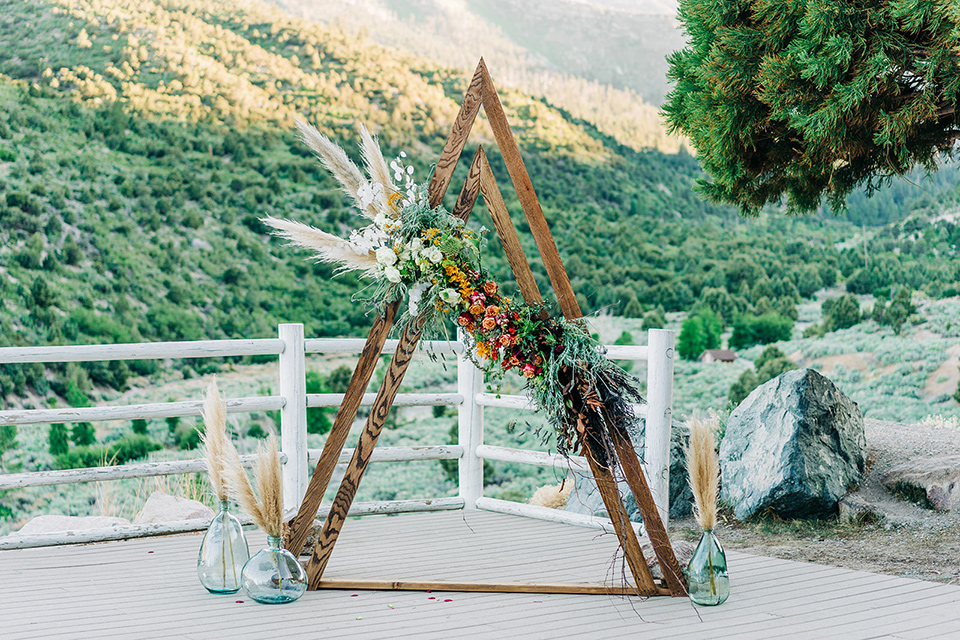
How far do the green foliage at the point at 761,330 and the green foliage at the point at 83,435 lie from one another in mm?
11816

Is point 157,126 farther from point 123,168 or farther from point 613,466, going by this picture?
point 613,466

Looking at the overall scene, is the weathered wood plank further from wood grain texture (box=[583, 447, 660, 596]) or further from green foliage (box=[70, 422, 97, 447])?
green foliage (box=[70, 422, 97, 447])

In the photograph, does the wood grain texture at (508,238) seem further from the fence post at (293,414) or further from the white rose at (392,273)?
the fence post at (293,414)

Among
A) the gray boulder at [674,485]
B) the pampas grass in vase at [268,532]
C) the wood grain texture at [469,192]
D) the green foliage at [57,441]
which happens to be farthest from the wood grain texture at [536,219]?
the green foliage at [57,441]

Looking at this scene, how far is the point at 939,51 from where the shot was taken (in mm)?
3904

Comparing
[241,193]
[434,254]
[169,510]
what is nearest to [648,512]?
[434,254]

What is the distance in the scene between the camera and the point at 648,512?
3.42 meters

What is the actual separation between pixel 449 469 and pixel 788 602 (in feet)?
36.9

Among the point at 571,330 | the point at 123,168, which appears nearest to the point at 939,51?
the point at 571,330

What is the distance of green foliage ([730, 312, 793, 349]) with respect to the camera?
53.7ft

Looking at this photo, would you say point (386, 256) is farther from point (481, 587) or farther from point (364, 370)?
point (481, 587)

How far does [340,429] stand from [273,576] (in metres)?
0.64

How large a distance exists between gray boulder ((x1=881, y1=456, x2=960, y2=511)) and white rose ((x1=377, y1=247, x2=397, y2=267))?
414 centimetres

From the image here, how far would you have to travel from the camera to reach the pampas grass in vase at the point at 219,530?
11.0 feet
